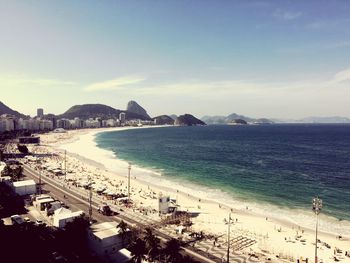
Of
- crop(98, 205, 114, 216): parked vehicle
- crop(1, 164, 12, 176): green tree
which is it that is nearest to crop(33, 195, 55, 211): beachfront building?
crop(98, 205, 114, 216): parked vehicle

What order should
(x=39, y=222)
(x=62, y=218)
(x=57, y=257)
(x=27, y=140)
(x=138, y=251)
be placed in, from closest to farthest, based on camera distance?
(x=138, y=251), (x=57, y=257), (x=62, y=218), (x=39, y=222), (x=27, y=140)

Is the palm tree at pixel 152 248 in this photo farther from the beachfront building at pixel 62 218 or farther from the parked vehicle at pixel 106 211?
the parked vehicle at pixel 106 211

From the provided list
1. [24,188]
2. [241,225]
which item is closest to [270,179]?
[241,225]

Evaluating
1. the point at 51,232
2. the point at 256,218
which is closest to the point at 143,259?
the point at 51,232

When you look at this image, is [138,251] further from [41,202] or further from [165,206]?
[41,202]

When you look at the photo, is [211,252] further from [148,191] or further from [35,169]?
[35,169]

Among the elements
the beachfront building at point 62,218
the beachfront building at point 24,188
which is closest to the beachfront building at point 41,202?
the beachfront building at point 62,218
